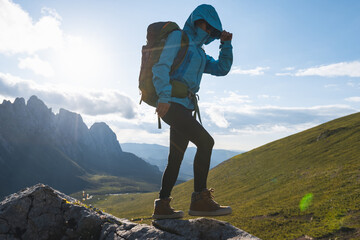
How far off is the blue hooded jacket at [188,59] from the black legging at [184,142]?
301mm

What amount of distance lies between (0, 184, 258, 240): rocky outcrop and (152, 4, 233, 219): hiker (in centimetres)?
30

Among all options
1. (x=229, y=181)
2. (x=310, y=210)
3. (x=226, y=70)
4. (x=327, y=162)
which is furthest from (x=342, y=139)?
(x=226, y=70)

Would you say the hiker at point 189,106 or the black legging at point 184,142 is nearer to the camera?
the hiker at point 189,106

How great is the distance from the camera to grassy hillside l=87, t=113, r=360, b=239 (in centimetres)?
2620

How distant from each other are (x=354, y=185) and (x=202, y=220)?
3991 cm

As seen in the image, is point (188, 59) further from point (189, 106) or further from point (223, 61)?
point (223, 61)

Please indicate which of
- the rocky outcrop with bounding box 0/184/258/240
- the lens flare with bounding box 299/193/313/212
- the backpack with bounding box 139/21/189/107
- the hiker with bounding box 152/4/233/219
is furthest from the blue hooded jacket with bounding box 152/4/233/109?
the lens flare with bounding box 299/193/313/212

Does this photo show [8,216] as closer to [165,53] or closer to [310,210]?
[165,53]

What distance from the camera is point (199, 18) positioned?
5.36 m

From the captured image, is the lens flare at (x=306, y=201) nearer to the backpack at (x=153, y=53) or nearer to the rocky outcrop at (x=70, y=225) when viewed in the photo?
the rocky outcrop at (x=70, y=225)

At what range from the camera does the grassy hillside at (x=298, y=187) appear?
26.2 metres

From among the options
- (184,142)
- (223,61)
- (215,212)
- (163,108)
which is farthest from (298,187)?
(163,108)

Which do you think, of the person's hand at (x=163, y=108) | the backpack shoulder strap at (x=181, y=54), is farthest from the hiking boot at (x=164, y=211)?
the backpack shoulder strap at (x=181, y=54)

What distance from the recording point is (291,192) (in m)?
47.1
